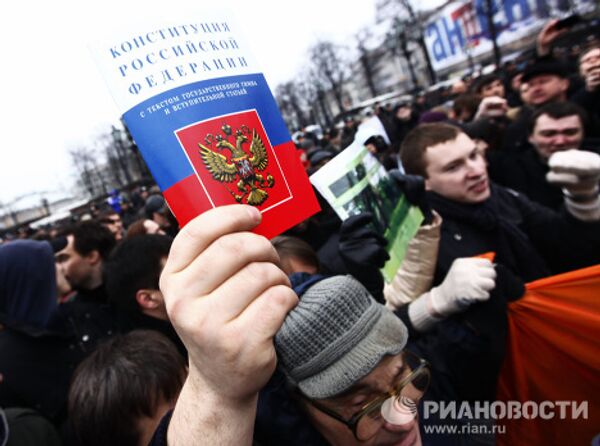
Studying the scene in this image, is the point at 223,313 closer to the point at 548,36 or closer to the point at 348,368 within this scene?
the point at 348,368

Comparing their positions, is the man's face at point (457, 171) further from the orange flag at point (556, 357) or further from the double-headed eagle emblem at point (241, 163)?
the double-headed eagle emblem at point (241, 163)

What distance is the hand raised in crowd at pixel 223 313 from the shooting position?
2.65ft

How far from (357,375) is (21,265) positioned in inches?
109

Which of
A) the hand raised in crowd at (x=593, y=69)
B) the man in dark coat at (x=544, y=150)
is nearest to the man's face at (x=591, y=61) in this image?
the hand raised in crowd at (x=593, y=69)

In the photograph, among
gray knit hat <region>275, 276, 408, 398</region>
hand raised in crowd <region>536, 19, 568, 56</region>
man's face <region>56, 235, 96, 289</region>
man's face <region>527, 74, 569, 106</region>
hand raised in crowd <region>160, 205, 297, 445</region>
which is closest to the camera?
hand raised in crowd <region>160, 205, 297, 445</region>

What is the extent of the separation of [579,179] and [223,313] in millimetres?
2355

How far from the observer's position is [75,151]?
75750 mm

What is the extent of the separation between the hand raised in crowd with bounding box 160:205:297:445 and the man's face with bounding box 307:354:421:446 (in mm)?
641

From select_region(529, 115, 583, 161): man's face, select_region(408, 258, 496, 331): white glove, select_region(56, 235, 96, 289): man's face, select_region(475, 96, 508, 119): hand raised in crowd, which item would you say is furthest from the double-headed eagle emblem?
select_region(475, 96, 508, 119): hand raised in crowd

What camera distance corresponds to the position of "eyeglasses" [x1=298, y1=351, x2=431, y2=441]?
144cm

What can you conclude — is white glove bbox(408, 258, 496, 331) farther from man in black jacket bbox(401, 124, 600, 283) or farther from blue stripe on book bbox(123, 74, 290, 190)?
blue stripe on book bbox(123, 74, 290, 190)

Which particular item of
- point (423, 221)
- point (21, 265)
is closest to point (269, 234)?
point (423, 221)

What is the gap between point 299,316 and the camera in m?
1.41

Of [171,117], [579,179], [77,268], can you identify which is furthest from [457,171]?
[77,268]
